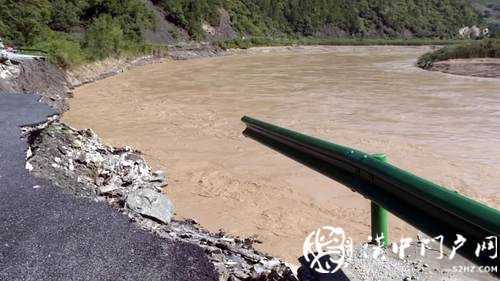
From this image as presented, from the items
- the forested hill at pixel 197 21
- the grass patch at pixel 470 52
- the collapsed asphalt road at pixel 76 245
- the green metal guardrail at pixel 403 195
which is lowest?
the collapsed asphalt road at pixel 76 245

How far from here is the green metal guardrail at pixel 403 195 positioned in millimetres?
2529

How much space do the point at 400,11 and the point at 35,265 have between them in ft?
500

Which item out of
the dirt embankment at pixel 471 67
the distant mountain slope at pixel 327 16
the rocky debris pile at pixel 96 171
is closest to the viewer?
the rocky debris pile at pixel 96 171

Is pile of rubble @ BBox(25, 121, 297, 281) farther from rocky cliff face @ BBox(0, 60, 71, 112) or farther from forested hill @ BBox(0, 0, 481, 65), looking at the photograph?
forested hill @ BBox(0, 0, 481, 65)

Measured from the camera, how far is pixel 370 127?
17.6m

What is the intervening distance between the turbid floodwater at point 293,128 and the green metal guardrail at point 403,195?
408cm

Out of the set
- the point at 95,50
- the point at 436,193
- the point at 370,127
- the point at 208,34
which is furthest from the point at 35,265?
the point at 208,34

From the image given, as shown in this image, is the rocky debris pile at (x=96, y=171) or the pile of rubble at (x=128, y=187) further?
the rocky debris pile at (x=96, y=171)

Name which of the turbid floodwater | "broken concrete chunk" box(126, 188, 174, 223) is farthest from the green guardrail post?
"broken concrete chunk" box(126, 188, 174, 223)

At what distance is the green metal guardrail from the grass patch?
128ft

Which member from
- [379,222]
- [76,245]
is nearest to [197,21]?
[76,245]

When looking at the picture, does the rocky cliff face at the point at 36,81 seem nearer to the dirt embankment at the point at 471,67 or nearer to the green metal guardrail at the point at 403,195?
the green metal guardrail at the point at 403,195

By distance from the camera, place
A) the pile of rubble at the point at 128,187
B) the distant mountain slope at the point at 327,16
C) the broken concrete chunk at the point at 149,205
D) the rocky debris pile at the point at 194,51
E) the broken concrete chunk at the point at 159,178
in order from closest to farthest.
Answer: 1. the pile of rubble at the point at 128,187
2. the broken concrete chunk at the point at 149,205
3. the broken concrete chunk at the point at 159,178
4. the rocky debris pile at the point at 194,51
5. the distant mountain slope at the point at 327,16

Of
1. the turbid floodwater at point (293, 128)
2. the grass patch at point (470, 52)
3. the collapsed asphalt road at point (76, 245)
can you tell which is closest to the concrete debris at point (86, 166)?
the collapsed asphalt road at point (76, 245)
